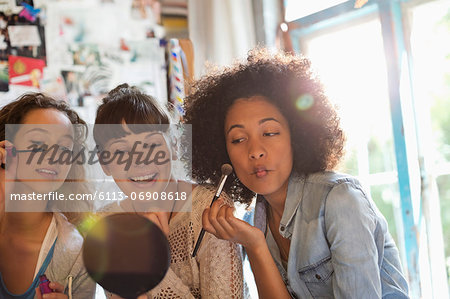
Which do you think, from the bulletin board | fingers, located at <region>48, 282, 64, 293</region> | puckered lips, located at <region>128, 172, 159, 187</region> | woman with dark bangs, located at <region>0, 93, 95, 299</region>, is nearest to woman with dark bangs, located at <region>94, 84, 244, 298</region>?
puckered lips, located at <region>128, 172, 159, 187</region>

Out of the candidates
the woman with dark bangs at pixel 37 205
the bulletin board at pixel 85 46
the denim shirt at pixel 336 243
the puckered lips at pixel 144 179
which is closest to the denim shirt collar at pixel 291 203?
the denim shirt at pixel 336 243

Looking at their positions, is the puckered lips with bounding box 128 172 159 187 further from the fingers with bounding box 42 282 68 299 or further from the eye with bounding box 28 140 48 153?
the fingers with bounding box 42 282 68 299

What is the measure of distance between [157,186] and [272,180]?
0.28 m

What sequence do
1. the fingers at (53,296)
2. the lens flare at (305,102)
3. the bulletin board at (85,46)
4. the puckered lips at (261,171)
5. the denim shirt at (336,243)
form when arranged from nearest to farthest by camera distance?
the fingers at (53,296) → the denim shirt at (336,243) → the puckered lips at (261,171) → the lens flare at (305,102) → the bulletin board at (85,46)

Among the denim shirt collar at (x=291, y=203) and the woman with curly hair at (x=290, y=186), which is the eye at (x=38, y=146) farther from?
the denim shirt collar at (x=291, y=203)

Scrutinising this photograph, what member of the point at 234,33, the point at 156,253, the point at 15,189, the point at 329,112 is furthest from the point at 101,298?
the point at 234,33

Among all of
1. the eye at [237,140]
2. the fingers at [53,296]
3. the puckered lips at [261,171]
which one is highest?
the eye at [237,140]

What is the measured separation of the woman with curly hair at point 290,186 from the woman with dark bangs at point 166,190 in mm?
81

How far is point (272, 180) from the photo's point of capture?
97 cm

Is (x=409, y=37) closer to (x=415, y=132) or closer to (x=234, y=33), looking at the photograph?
(x=415, y=132)

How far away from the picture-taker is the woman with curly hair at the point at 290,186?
854 millimetres

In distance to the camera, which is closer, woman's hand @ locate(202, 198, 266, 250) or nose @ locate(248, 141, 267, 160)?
woman's hand @ locate(202, 198, 266, 250)

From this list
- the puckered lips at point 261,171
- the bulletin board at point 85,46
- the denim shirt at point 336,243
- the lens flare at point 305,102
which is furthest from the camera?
the bulletin board at point 85,46

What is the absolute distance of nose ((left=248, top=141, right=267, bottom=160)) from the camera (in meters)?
0.94
